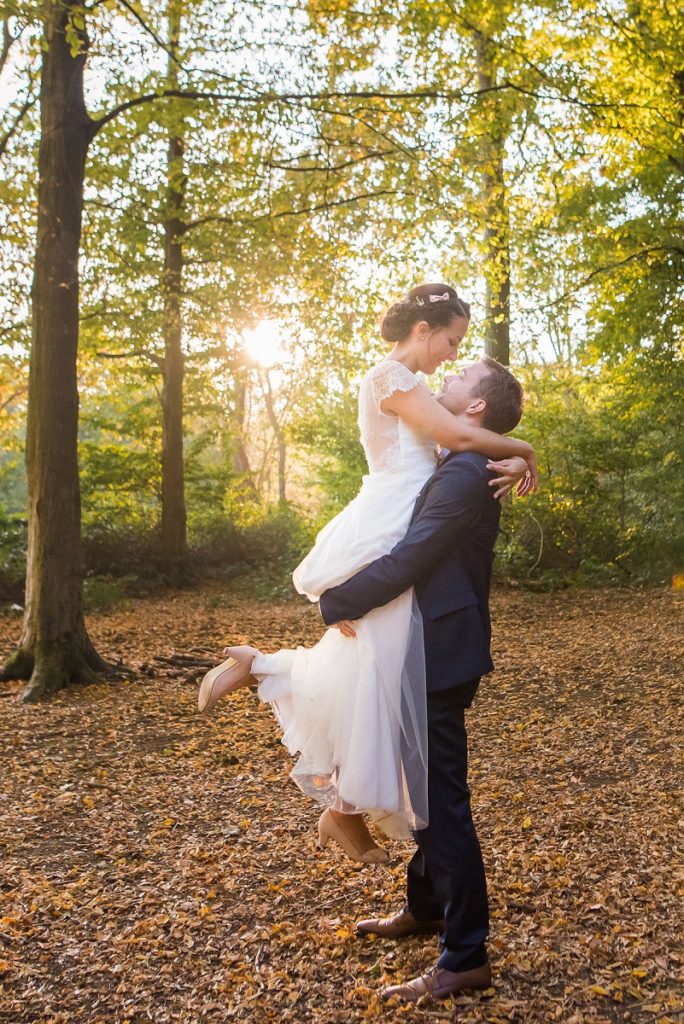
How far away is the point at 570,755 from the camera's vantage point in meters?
5.38

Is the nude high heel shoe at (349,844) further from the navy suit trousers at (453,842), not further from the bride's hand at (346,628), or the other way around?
the bride's hand at (346,628)

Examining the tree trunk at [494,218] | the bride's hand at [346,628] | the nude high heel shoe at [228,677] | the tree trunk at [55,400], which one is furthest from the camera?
the tree trunk at [494,218]

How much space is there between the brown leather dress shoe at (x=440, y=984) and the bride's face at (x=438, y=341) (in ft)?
Result: 6.12

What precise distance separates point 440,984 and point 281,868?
1.38m

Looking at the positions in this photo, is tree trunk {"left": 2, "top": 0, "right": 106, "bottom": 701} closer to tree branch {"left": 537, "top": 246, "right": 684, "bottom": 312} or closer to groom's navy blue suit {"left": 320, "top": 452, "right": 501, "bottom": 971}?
groom's navy blue suit {"left": 320, "top": 452, "right": 501, "bottom": 971}

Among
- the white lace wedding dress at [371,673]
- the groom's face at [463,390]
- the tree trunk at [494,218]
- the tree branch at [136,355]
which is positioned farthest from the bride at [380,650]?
the tree branch at [136,355]

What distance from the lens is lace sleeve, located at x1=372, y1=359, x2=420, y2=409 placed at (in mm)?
2832

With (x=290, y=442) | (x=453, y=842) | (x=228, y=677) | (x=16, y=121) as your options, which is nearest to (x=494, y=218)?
(x=16, y=121)

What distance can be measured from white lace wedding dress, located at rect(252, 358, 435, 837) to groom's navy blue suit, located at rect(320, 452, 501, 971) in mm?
59

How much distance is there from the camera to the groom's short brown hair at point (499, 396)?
2811mm

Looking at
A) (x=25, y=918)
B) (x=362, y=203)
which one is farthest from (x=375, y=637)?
(x=362, y=203)

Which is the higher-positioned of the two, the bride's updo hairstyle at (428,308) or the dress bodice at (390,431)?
the bride's updo hairstyle at (428,308)

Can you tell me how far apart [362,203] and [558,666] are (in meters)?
5.02

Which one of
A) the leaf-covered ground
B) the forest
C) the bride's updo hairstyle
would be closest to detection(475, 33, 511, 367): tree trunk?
the forest
